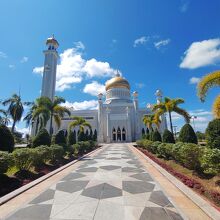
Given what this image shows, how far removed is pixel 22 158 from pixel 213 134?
26.2 ft

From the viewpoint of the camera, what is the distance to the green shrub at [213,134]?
7.00m

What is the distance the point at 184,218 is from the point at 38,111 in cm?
1955

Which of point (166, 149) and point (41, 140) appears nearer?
point (166, 149)

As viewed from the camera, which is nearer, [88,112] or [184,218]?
[184,218]

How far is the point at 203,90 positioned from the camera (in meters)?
9.20

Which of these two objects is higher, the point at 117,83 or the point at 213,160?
the point at 117,83

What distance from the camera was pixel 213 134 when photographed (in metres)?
7.20

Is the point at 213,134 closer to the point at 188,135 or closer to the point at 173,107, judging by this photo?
the point at 188,135

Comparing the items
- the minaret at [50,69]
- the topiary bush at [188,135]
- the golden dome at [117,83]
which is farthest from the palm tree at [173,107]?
the golden dome at [117,83]

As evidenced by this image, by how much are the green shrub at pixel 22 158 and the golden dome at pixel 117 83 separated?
51760mm

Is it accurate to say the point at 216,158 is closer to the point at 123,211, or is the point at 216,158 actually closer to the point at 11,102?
the point at 123,211

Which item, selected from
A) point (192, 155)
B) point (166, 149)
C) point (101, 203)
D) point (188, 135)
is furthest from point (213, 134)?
point (101, 203)

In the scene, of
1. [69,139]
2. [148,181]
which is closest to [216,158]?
[148,181]

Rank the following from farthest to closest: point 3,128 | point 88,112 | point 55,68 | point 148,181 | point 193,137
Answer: point 88,112, point 55,68, point 193,137, point 3,128, point 148,181
